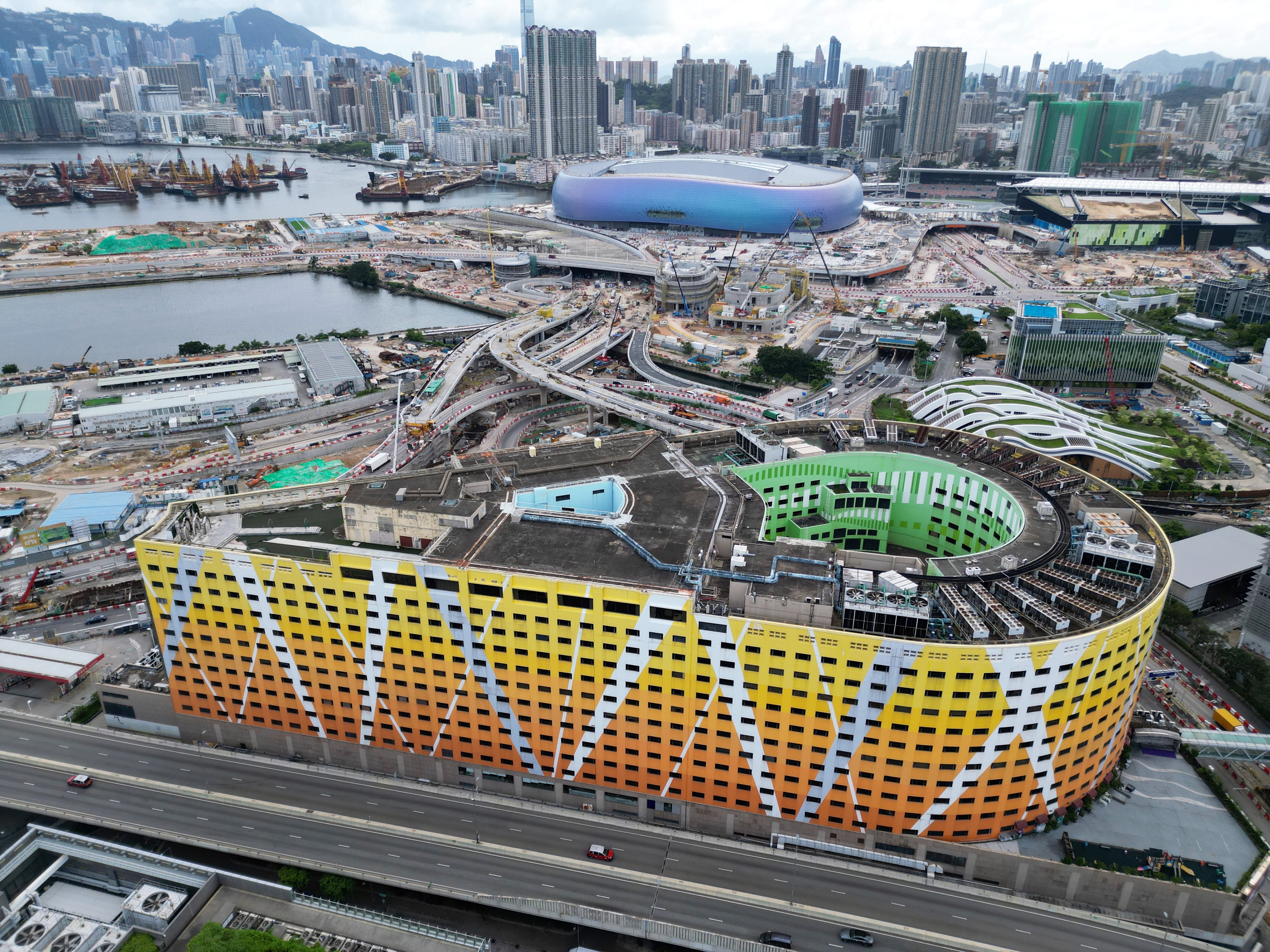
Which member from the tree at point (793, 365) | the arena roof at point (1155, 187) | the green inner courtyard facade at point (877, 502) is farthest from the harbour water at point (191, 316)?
the arena roof at point (1155, 187)

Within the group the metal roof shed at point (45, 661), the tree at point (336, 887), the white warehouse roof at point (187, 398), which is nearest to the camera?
the tree at point (336, 887)

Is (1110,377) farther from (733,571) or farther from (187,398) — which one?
(187,398)

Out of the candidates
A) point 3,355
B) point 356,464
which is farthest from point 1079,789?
point 3,355

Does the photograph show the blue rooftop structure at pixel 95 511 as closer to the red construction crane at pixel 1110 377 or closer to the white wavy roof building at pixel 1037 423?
the white wavy roof building at pixel 1037 423

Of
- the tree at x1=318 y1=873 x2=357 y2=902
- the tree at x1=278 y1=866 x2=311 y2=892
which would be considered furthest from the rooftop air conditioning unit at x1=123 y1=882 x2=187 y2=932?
the tree at x1=318 y1=873 x2=357 y2=902

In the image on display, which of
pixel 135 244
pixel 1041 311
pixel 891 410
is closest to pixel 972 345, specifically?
pixel 1041 311

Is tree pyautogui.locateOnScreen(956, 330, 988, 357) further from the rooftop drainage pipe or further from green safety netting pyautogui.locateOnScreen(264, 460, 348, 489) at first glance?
the rooftop drainage pipe
